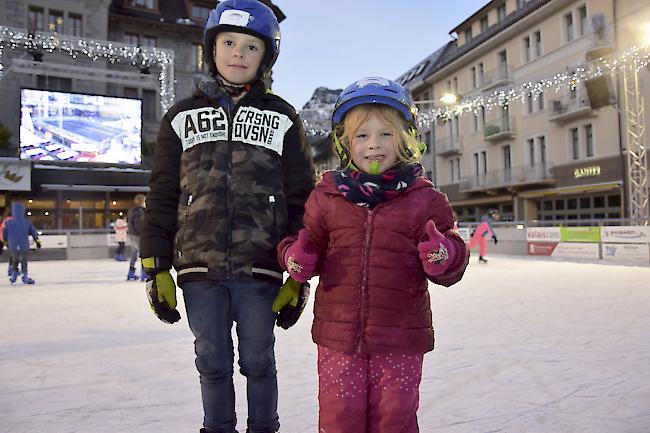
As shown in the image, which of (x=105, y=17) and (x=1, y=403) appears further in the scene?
(x=105, y=17)

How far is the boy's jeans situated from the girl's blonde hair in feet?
2.20

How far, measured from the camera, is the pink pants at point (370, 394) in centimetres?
161

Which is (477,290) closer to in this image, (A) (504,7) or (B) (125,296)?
(B) (125,296)

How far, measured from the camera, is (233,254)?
186 centimetres

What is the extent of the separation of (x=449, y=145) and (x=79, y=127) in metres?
19.5

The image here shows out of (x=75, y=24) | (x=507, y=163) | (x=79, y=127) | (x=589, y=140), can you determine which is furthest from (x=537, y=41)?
(x=75, y=24)

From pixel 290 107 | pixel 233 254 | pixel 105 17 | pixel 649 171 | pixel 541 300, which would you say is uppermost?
pixel 105 17

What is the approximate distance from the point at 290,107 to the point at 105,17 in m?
24.3

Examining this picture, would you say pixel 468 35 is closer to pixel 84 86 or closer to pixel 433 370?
pixel 84 86

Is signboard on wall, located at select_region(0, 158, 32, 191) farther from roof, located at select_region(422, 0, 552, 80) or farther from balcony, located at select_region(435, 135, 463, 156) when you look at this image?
roof, located at select_region(422, 0, 552, 80)

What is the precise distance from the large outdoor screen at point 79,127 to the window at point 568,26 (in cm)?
1769

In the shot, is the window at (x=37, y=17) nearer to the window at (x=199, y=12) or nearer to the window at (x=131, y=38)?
the window at (x=131, y=38)

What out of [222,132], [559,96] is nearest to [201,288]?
[222,132]

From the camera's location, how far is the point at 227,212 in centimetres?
188
